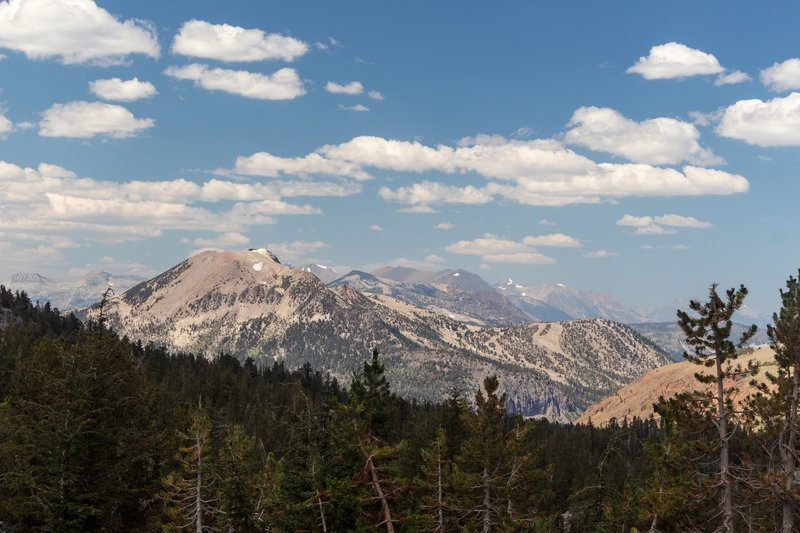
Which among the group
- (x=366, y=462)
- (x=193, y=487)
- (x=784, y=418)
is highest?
(x=784, y=418)

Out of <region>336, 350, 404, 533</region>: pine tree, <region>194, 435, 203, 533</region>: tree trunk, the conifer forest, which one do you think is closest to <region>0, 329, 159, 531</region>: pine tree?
the conifer forest

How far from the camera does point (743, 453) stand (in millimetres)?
30656

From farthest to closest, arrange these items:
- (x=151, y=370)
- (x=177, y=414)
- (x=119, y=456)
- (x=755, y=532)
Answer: (x=151, y=370), (x=177, y=414), (x=119, y=456), (x=755, y=532)

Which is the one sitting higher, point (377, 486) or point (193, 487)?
point (377, 486)

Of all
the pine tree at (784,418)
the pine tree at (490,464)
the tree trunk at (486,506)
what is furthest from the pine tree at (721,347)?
the tree trunk at (486,506)

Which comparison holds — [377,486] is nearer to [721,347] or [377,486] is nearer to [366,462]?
[366,462]

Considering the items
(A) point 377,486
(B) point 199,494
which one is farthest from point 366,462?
(B) point 199,494

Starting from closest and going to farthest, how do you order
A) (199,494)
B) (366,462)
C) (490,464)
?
(366,462) < (199,494) < (490,464)

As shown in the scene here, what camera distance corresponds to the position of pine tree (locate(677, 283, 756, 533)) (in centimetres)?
2969

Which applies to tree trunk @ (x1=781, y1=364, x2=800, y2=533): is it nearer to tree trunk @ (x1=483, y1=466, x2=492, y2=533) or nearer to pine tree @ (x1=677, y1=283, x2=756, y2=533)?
pine tree @ (x1=677, y1=283, x2=756, y2=533)

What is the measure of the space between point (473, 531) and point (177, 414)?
99.8 ft

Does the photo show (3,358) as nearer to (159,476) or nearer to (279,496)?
(159,476)

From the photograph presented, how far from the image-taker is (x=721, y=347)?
30.1 metres

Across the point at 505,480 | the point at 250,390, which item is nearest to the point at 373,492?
the point at 505,480
